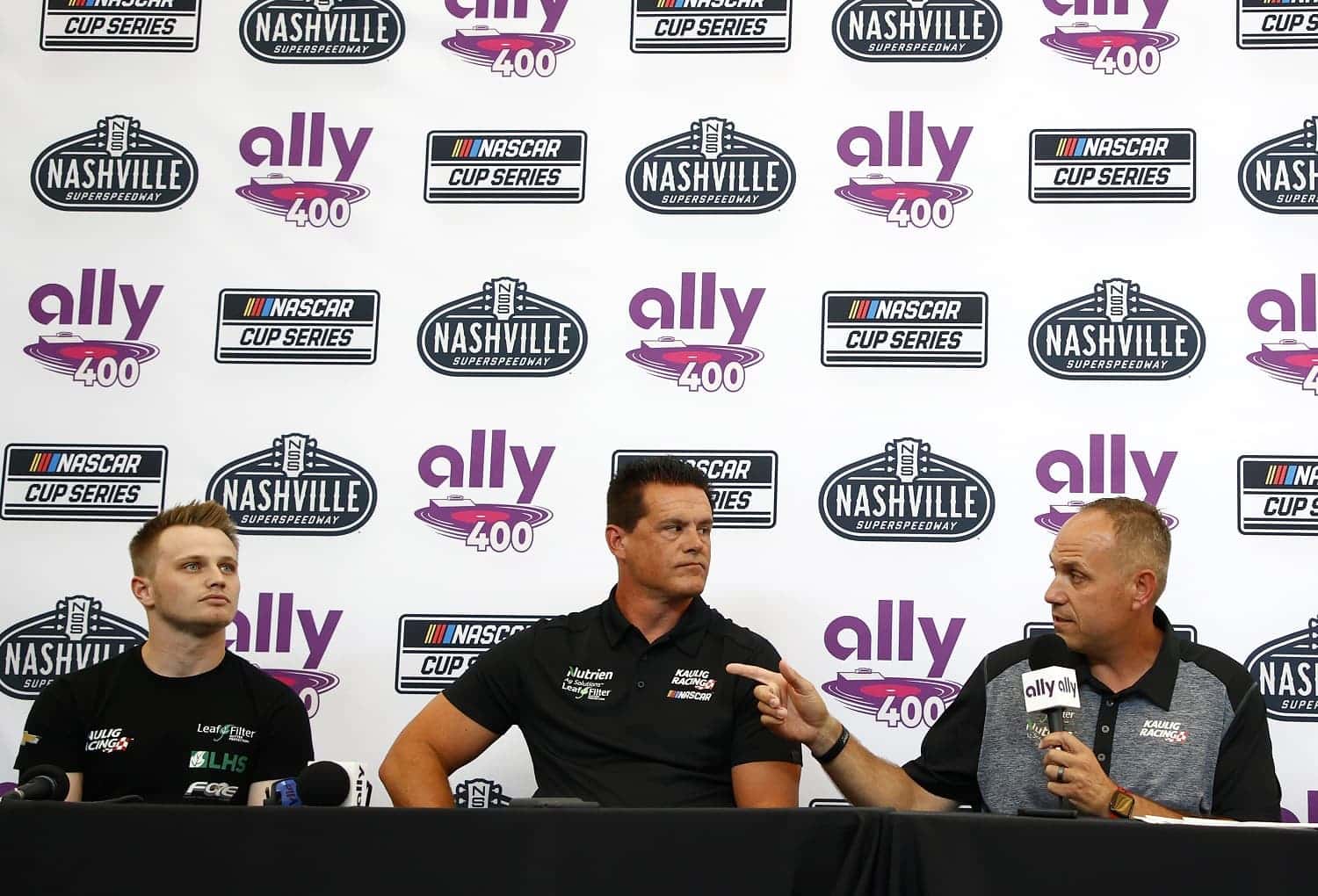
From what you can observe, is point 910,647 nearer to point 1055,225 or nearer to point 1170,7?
point 1055,225

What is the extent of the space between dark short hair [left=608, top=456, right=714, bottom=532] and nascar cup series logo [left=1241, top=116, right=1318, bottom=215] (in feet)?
5.29

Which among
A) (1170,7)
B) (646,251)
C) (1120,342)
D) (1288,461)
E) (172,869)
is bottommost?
(172,869)

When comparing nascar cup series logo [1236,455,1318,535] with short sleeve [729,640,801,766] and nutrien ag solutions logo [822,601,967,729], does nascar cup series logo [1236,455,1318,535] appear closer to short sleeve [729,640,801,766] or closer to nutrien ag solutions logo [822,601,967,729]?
nutrien ag solutions logo [822,601,967,729]

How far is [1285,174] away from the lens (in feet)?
12.0

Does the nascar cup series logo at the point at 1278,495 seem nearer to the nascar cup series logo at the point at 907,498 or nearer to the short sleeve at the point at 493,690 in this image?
the nascar cup series logo at the point at 907,498

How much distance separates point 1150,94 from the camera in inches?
147

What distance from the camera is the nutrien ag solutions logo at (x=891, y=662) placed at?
359 cm

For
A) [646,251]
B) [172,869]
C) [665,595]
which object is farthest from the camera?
[646,251]

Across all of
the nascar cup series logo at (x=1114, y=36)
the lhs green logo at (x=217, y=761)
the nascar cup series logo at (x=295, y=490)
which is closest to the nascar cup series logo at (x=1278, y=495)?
the nascar cup series logo at (x=1114, y=36)

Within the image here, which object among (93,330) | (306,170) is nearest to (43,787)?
(93,330)

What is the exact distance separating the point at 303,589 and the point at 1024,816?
2262mm

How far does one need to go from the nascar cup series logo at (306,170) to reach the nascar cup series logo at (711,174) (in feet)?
2.53

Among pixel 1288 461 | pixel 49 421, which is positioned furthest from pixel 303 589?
pixel 1288 461

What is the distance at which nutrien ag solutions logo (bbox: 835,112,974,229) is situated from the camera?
3.74 meters
